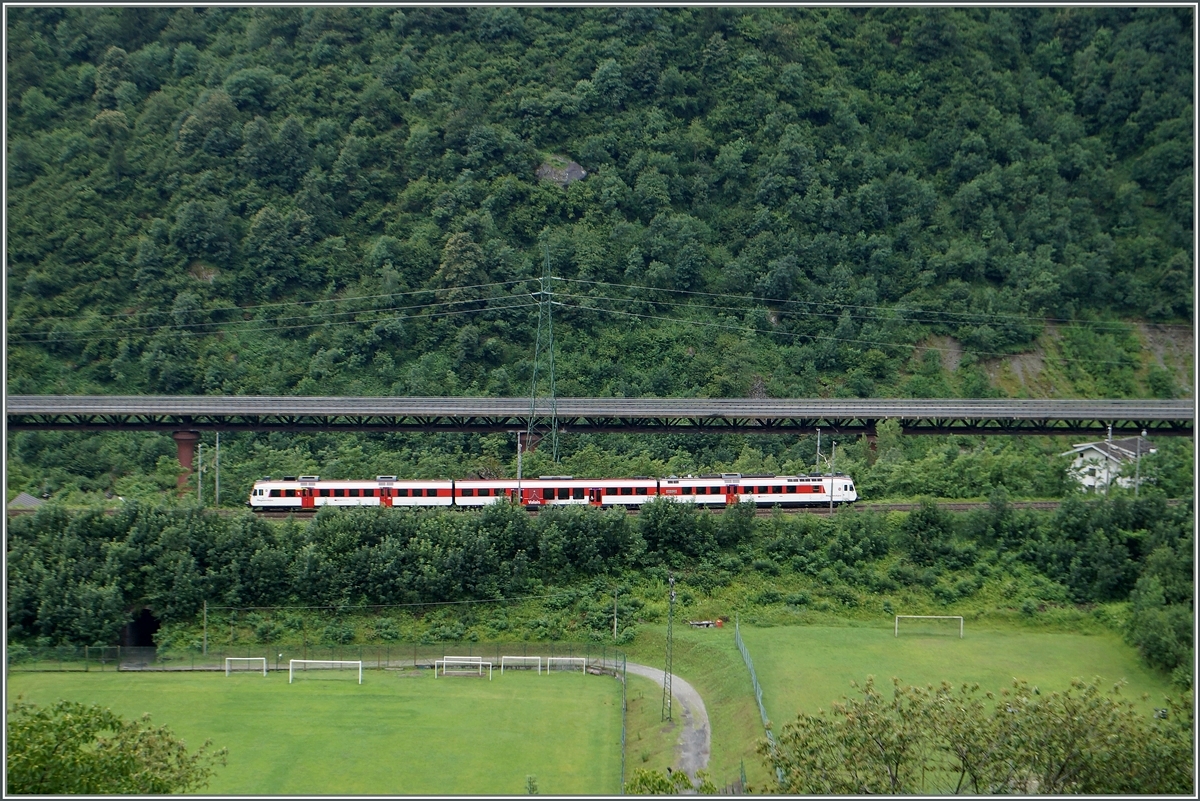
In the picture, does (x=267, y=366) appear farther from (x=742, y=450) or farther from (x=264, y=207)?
(x=742, y=450)

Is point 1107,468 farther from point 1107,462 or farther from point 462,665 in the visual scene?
point 462,665

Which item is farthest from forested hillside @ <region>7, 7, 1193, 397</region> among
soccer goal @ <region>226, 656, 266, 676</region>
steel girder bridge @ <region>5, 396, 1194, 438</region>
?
soccer goal @ <region>226, 656, 266, 676</region>

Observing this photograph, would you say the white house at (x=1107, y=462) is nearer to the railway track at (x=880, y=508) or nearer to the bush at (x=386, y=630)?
the railway track at (x=880, y=508)

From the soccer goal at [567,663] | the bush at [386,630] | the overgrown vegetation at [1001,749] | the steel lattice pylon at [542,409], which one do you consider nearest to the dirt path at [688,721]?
the soccer goal at [567,663]

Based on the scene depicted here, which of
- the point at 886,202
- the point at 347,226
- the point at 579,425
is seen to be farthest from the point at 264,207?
the point at 886,202

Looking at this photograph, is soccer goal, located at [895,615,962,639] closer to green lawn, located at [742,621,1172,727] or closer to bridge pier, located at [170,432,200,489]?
green lawn, located at [742,621,1172,727]

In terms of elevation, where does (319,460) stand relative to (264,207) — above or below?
below
